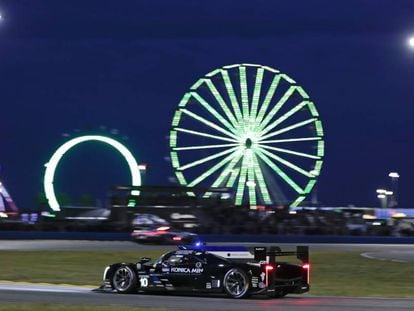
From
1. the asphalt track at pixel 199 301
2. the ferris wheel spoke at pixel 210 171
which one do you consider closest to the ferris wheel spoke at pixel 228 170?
the ferris wheel spoke at pixel 210 171

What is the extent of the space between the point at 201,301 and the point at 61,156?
48.5 m

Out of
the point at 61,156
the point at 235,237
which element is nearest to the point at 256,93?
the point at 235,237

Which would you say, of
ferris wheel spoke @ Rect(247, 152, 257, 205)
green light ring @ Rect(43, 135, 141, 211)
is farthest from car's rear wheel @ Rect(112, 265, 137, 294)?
green light ring @ Rect(43, 135, 141, 211)

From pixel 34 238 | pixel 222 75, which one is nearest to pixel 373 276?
pixel 34 238

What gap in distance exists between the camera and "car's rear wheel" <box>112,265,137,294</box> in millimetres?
16672

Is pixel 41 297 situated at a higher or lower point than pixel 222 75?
lower

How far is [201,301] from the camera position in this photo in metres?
15.4

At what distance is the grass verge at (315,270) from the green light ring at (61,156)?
27974 mm

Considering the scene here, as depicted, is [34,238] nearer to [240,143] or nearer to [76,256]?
[240,143]

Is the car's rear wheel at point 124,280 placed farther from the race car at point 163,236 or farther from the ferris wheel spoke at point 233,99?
the ferris wheel spoke at point 233,99

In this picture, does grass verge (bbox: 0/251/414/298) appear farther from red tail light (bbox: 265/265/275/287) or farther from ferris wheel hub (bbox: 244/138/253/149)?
ferris wheel hub (bbox: 244/138/253/149)

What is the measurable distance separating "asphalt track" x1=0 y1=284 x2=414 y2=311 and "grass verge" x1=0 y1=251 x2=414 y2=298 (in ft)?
7.34

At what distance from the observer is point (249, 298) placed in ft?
52.8

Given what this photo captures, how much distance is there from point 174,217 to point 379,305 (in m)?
40.5
